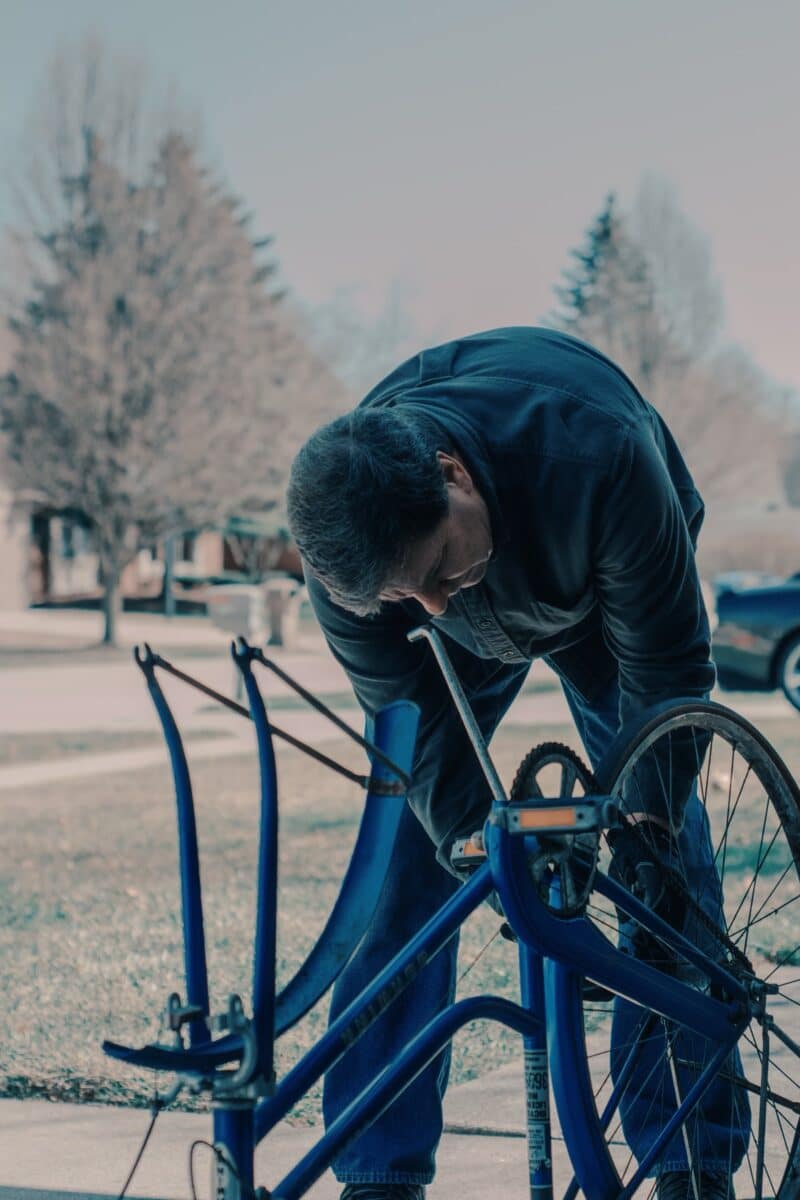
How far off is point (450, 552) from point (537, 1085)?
0.70 metres

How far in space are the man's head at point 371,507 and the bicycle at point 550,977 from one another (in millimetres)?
154

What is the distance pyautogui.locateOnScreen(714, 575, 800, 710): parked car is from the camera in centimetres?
1167

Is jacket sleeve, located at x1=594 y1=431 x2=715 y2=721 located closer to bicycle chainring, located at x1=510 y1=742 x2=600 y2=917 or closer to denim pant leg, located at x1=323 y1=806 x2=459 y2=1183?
bicycle chainring, located at x1=510 y1=742 x2=600 y2=917

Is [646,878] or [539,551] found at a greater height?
[539,551]

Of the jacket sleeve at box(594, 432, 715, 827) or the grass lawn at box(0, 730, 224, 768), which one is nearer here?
the jacket sleeve at box(594, 432, 715, 827)

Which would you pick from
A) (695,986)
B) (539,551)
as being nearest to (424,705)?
(539,551)

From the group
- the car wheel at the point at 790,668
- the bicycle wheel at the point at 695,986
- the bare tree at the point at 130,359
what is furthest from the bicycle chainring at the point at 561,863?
the bare tree at the point at 130,359

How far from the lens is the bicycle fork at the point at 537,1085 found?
6.15 ft

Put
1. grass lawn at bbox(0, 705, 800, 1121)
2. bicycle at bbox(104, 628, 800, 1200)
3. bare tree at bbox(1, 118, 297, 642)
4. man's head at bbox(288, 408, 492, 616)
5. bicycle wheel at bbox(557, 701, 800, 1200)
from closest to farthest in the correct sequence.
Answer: bicycle at bbox(104, 628, 800, 1200) → man's head at bbox(288, 408, 492, 616) → bicycle wheel at bbox(557, 701, 800, 1200) → grass lawn at bbox(0, 705, 800, 1121) → bare tree at bbox(1, 118, 297, 642)

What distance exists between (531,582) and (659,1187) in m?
0.98

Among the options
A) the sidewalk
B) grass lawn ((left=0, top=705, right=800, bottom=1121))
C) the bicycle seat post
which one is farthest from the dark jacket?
grass lawn ((left=0, top=705, right=800, bottom=1121))

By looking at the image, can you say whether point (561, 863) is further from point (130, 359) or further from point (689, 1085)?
point (130, 359)

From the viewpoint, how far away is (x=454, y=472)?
77.7 inches

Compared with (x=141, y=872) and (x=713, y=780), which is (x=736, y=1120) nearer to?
(x=141, y=872)
